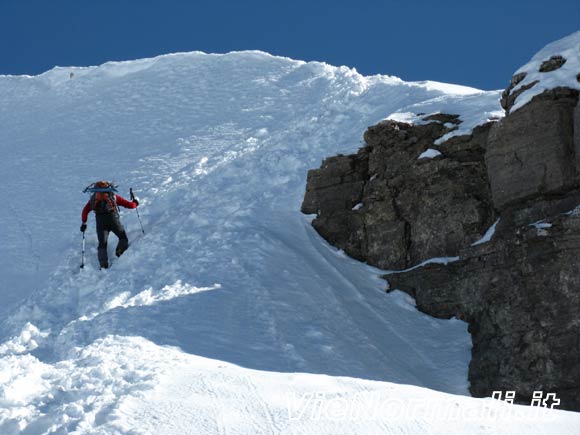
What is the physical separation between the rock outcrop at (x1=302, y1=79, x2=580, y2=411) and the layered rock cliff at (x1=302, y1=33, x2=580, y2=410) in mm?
19

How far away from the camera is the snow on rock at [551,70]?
13.7 m

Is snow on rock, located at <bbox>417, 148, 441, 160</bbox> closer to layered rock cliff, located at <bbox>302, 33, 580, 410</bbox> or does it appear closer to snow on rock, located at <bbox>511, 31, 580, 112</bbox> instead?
layered rock cliff, located at <bbox>302, 33, 580, 410</bbox>

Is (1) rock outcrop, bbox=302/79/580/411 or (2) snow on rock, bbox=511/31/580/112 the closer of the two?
(1) rock outcrop, bbox=302/79/580/411

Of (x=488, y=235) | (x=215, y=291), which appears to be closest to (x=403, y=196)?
(x=488, y=235)

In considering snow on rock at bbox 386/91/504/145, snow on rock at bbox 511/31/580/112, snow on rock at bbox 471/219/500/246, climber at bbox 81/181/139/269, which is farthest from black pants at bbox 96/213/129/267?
snow on rock at bbox 511/31/580/112

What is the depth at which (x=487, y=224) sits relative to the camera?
14.6 metres

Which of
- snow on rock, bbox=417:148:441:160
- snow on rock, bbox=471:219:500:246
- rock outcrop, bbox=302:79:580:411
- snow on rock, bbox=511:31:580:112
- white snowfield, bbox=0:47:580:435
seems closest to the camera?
white snowfield, bbox=0:47:580:435

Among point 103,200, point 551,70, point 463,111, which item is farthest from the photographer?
point 463,111

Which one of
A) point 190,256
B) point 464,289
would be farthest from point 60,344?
point 464,289

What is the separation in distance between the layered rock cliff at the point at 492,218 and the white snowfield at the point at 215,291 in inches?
21.3

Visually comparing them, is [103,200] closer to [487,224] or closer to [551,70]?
[487,224]

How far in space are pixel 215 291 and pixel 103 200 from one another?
3952 mm

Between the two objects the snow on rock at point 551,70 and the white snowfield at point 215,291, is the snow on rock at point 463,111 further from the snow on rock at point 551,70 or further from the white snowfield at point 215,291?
the snow on rock at point 551,70

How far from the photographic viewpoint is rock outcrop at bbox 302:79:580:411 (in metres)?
12.4
